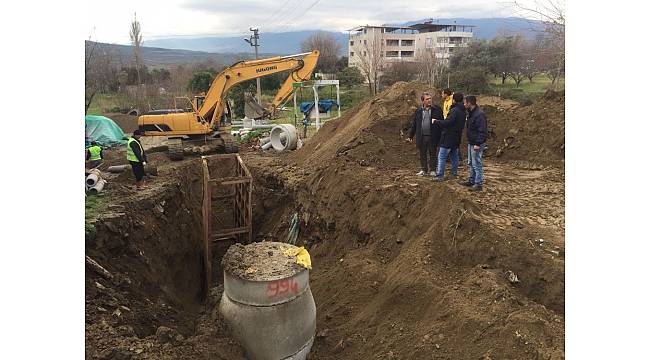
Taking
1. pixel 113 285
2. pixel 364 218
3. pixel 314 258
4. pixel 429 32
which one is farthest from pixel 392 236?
pixel 429 32

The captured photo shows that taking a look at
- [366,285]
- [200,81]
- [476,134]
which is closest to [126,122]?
[200,81]

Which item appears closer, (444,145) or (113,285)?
(113,285)

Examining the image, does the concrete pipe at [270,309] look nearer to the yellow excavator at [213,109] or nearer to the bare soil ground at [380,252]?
the bare soil ground at [380,252]

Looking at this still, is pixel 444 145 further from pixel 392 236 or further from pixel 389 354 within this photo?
pixel 389 354

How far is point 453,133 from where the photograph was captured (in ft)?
27.6

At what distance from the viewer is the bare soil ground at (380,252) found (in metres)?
5.40

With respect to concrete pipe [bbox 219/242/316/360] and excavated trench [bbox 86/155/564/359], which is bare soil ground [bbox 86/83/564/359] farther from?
concrete pipe [bbox 219/242/316/360]

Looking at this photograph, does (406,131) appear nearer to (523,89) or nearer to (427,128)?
(427,128)

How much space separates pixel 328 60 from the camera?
47.7 meters

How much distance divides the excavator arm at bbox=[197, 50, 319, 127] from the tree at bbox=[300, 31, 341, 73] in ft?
89.0

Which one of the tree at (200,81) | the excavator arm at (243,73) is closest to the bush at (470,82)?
the excavator arm at (243,73)

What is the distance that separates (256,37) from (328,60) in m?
19.0

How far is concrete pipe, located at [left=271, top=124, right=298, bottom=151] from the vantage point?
15.5 meters

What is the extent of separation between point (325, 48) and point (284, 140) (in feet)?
126
